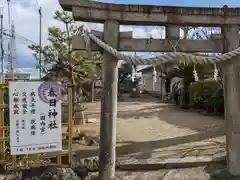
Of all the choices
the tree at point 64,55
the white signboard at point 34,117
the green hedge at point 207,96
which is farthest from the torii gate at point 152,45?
the green hedge at point 207,96

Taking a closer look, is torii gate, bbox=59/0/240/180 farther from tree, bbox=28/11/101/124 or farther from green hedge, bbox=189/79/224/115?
green hedge, bbox=189/79/224/115

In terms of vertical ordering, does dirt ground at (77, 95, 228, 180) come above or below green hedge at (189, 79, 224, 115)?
below

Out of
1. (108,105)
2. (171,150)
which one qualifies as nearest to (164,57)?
(108,105)

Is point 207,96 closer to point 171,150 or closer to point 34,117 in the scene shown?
point 171,150

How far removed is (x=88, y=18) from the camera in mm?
4289

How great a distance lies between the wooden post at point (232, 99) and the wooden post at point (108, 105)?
200 centimetres

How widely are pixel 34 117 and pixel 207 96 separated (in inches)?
397

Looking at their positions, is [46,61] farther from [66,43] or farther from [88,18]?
[88,18]

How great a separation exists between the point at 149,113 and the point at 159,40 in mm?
8431

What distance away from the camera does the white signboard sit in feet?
13.9

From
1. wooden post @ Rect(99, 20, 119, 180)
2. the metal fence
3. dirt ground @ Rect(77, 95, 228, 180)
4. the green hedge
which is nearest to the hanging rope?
wooden post @ Rect(99, 20, 119, 180)

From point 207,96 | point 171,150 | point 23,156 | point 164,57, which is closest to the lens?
point 164,57

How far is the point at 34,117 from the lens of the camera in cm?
434

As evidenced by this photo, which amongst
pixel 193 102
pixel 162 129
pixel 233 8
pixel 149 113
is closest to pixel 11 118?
pixel 233 8
